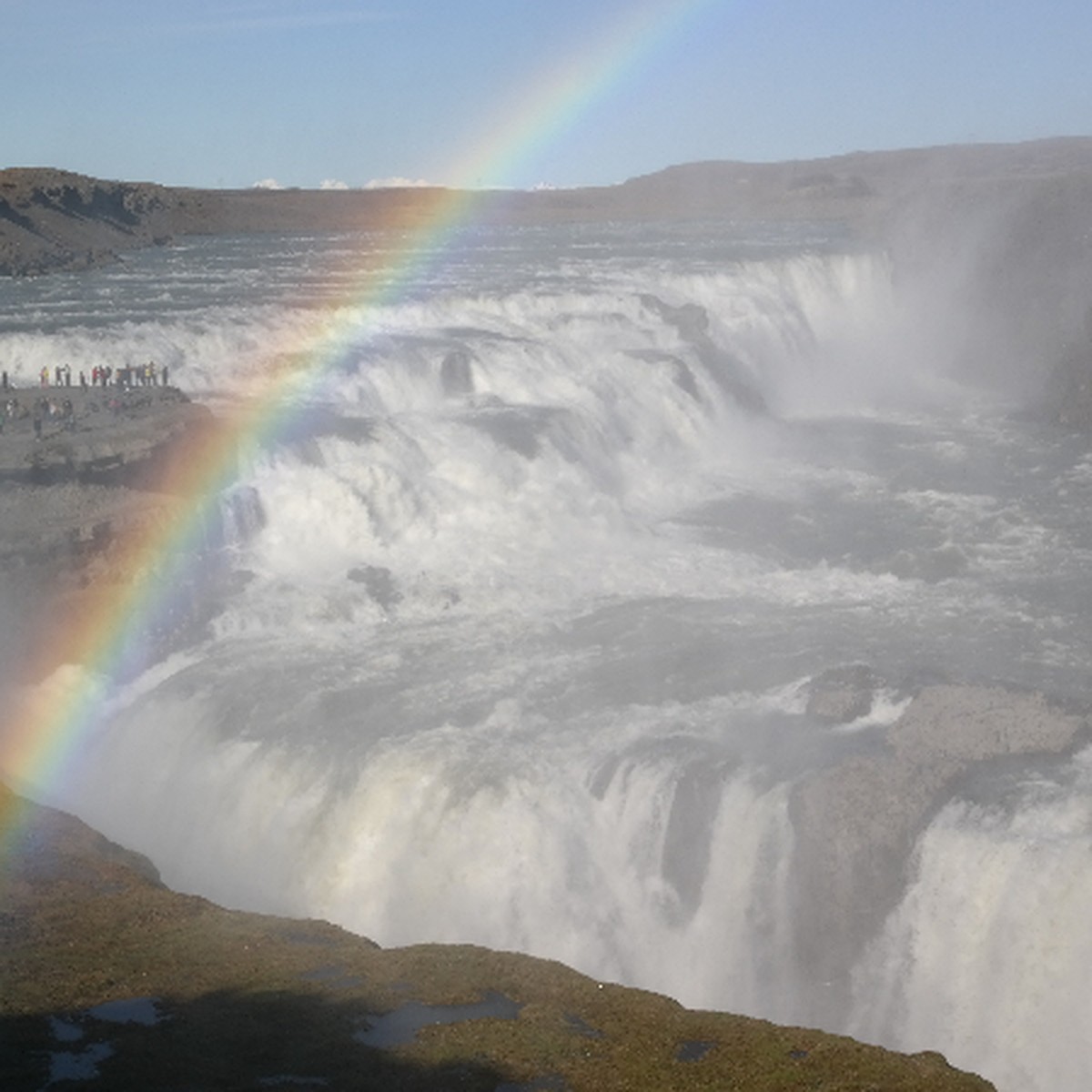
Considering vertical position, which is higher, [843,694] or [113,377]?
[113,377]

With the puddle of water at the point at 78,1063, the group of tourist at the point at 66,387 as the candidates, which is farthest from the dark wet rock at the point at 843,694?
the group of tourist at the point at 66,387

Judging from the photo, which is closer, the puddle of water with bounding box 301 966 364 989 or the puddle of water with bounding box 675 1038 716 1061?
the puddle of water with bounding box 675 1038 716 1061

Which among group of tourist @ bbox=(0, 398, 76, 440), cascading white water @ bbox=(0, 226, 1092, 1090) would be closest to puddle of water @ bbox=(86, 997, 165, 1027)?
cascading white water @ bbox=(0, 226, 1092, 1090)

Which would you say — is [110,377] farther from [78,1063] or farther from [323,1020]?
[78,1063]

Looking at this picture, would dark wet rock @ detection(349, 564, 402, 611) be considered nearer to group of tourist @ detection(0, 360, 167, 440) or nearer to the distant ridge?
group of tourist @ detection(0, 360, 167, 440)

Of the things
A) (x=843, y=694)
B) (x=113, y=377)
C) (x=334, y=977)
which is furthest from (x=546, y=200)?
(x=334, y=977)

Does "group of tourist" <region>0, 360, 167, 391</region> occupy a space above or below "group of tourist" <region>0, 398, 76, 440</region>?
above
